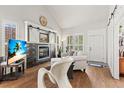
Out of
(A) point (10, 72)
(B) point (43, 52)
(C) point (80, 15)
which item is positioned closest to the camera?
(A) point (10, 72)

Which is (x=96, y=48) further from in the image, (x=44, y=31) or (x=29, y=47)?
(x=29, y=47)

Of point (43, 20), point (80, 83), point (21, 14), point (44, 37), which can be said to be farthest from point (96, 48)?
point (21, 14)

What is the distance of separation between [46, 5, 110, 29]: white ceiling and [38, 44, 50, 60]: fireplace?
1970 mm

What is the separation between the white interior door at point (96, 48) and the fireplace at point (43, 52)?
265 centimetres

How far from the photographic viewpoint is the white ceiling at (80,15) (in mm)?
6672

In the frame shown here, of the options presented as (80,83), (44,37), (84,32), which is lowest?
(80,83)

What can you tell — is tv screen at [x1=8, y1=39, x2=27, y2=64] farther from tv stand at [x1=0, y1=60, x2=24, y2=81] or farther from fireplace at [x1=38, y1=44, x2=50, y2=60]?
fireplace at [x1=38, y1=44, x2=50, y2=60]

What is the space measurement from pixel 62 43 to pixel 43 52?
2.51m

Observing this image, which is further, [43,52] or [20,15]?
[43,52]

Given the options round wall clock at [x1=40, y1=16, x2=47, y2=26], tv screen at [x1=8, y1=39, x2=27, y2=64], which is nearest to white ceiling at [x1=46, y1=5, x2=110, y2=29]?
round wall clock at [x1=40, y1=16, x2=47, y2=26]

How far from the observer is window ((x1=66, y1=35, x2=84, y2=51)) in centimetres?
873

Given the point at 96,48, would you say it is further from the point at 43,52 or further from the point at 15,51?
the point at 15,51

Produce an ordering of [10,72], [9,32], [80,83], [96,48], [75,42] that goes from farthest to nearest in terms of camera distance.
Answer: [75,42] → [96,48] → [9,32] → [10,72] → [80,83]

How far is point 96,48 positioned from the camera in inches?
317
